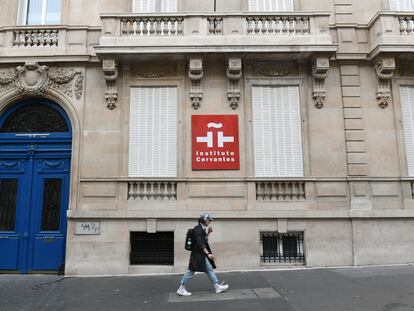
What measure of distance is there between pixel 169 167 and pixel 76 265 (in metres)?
3.64

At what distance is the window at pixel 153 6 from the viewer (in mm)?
11570

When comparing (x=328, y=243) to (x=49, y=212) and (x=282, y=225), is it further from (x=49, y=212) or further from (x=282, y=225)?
(x=49, y=212)

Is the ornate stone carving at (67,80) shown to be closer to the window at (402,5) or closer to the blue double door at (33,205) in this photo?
the blue double door at (33,205)

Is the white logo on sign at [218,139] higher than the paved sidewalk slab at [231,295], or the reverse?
the white logo on sign at [218,139]

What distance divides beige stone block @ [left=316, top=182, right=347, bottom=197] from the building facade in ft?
0.19

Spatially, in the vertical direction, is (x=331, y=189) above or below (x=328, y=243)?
above

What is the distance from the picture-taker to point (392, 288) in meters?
7.61

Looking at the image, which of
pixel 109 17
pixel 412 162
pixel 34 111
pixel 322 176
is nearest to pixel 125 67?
pixel 109 17

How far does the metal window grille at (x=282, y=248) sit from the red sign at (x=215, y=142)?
7.26 ft

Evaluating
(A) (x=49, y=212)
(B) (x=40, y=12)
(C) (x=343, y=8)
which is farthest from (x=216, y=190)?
(B) (x=40, y=12)

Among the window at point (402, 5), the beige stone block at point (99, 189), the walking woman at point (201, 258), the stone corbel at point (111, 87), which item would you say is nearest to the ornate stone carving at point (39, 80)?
the stone corbel at point (111, 87)

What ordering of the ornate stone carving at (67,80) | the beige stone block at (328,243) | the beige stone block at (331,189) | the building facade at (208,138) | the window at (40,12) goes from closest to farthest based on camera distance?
1. the beige stone block at (328,243)
2. the building facade at (208,138)
3. the beige stone block at (331,189)
4. the ornate stone carving at (67,80)
5. the window at (40,12)

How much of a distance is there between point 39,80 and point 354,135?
9.36 metres

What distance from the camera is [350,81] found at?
10938mm
